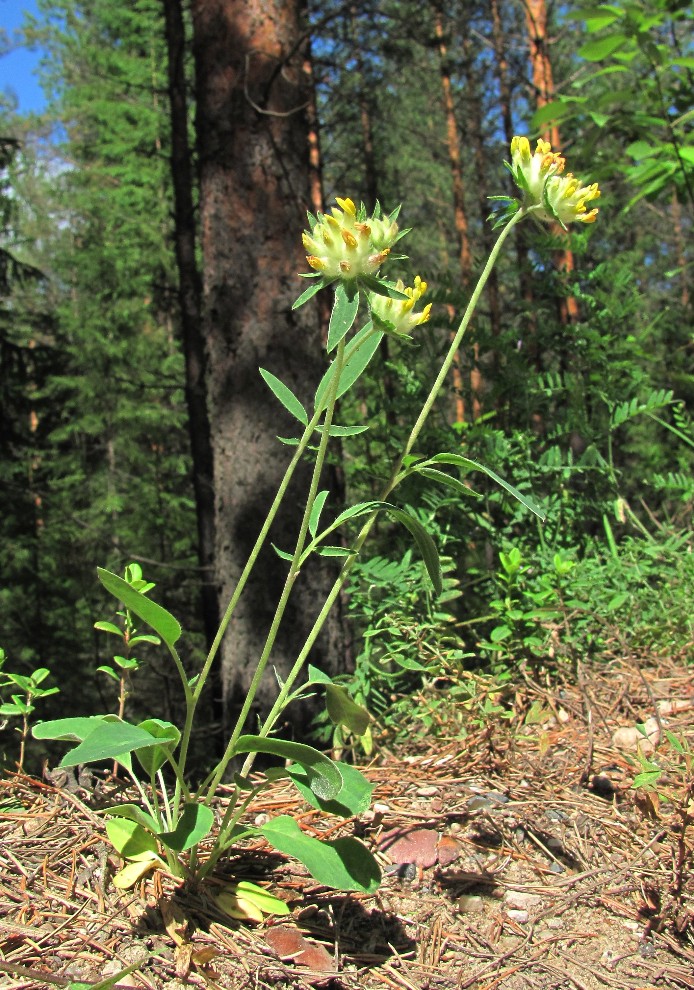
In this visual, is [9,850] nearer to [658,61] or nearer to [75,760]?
[75,760]

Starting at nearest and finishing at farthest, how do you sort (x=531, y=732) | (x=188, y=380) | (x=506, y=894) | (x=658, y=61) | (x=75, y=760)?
(x=75, y=760), (x=506, y=894), (x=531, y=732), (x=658, y=61), (x=188, y=380)

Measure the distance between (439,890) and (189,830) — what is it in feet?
1.68

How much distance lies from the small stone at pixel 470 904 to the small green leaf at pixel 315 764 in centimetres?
45

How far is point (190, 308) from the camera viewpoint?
22.6ft

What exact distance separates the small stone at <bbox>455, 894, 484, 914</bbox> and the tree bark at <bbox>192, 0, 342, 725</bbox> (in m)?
1.21

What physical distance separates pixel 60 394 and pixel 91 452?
1064 millimetres

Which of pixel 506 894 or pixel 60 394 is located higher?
pixel 60 394

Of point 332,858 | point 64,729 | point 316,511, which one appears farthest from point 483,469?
point 64,729

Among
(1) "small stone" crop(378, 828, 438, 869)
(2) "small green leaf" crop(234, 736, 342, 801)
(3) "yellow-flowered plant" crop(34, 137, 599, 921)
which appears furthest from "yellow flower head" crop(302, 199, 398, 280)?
(1) "small stone" crop(378, 828, 438, 869)

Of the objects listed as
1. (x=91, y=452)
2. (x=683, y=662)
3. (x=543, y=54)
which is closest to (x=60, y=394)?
(x=91, y=452)

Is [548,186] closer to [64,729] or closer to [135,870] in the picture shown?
[64,729]

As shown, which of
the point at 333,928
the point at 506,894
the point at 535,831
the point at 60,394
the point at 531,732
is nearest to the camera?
the point at 333,928

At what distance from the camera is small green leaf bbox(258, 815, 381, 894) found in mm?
1032

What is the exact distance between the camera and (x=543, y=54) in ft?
23.9
